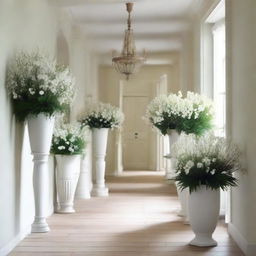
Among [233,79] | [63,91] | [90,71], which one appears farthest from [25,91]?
[90,71]

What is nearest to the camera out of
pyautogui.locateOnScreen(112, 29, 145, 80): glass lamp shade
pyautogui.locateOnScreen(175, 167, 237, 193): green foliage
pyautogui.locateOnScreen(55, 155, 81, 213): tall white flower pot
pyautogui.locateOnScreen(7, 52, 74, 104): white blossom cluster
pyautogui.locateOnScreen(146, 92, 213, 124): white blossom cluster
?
pyautogui.locateOnScreen(175, 167, 237, 193): green foliage

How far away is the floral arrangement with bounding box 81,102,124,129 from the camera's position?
343 inches

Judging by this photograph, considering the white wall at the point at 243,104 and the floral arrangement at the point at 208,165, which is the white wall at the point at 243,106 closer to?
the white wall at the point at 243,104

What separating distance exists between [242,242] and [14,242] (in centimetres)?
221

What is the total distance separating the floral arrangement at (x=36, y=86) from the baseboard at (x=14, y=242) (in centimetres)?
120

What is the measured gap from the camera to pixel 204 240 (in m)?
4.92

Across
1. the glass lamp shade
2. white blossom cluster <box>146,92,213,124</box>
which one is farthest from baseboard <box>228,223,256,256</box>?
the glass lamp shade

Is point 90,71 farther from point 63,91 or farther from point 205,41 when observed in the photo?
point 63,91

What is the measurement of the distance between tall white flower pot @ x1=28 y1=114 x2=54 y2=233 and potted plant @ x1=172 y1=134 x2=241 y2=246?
1462mm

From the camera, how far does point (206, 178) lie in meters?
4.81

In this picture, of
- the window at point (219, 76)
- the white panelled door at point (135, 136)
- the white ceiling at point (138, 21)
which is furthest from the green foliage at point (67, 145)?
the white panelled door at point (135, 136)

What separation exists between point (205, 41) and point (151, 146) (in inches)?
277

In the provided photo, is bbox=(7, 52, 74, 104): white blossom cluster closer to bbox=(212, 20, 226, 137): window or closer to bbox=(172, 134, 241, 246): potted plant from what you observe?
bbox=(172, 134, 241, 246): potted plant

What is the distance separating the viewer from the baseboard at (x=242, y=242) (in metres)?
4.55
